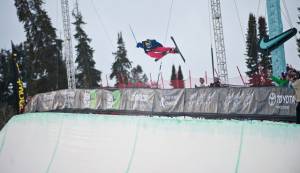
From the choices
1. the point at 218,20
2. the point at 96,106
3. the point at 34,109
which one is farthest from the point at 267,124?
the point at 218,20

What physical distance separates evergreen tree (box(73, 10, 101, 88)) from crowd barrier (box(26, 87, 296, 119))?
105 ft

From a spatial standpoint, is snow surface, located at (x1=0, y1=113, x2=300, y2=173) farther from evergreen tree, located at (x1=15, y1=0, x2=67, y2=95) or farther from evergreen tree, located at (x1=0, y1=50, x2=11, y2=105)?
evergreen tree, located at (x1=0, y1=50, x2=11, y2=105)

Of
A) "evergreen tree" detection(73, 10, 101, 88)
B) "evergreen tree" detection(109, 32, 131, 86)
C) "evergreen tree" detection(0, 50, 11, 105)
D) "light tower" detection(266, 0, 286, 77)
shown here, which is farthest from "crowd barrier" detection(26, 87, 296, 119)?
"evergreen tree" detection(0, 50, 11, 105)

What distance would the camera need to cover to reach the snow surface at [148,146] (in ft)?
14.4

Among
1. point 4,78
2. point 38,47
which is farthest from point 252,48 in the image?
point 4,78

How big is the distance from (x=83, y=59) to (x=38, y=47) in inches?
490

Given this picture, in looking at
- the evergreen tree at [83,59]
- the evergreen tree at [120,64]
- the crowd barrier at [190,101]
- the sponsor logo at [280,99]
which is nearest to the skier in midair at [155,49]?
the crowd barrier at [190,101]

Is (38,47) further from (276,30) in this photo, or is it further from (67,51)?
(276,30)

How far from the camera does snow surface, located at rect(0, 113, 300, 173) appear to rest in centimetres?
438

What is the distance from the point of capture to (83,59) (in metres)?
52.4

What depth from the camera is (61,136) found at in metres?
7.12

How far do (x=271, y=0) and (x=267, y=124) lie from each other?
13.3 metres

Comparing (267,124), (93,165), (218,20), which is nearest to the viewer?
(267,124)

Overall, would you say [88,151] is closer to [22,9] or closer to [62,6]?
[62,6]
